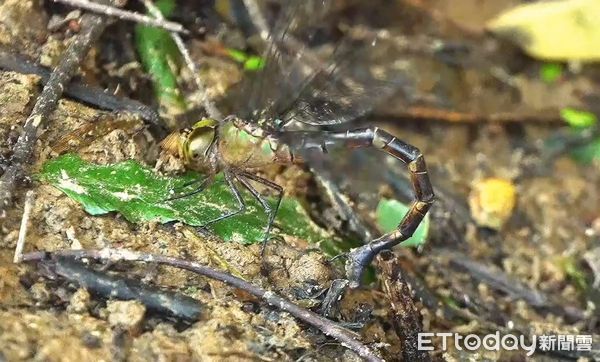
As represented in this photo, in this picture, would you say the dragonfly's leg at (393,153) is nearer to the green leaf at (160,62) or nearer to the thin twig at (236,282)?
the thin twig at (236,282)

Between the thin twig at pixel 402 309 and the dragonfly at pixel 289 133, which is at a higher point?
the dragonfly at pixel 289 133

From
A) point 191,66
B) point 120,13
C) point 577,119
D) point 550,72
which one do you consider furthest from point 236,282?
point 550,72

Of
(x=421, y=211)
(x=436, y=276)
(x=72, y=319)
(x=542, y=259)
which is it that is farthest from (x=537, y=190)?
(x=72, y=319)

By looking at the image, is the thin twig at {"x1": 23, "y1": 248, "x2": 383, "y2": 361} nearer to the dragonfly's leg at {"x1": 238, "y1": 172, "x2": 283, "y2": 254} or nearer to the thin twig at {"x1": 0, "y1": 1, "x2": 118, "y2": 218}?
the thin twig at {"x1": 0, "y1": 1, "x2": 118, "y2": 218}

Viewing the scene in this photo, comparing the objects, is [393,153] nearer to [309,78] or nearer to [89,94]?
[309,78]

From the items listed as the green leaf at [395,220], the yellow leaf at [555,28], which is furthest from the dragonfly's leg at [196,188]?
the yellow leaf at [555,28]

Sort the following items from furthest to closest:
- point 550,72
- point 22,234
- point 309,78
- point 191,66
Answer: point 550,72
point 309,78
point 191,66
point 22,234
